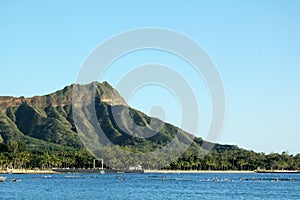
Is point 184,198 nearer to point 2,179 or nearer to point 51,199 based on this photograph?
point 51,199

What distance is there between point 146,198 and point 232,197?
59.5 ft

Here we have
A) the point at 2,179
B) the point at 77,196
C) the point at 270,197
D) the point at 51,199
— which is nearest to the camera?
the point at 51,199

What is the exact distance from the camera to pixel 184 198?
114875 millimetres

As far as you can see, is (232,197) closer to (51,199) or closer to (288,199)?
(288,199)

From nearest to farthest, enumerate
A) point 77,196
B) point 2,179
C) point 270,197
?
point 77,196 → point 270,197 → point 2,179

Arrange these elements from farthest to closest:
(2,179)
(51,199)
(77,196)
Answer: (2,179) → (77,196) → (51,199)

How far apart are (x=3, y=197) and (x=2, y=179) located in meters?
66.3

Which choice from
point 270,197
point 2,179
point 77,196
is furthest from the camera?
point 2,179

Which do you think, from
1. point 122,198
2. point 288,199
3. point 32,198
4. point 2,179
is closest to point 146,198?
point 122,198

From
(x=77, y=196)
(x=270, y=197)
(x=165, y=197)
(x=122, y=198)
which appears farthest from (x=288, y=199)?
(x=77, y=196)

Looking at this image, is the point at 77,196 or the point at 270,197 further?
the point at 270,197

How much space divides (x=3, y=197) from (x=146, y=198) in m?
26.4

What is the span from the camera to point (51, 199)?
10831cm

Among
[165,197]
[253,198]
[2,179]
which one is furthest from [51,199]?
[2,179]
